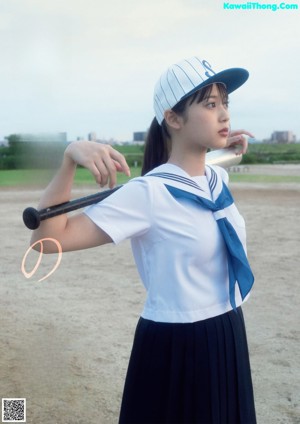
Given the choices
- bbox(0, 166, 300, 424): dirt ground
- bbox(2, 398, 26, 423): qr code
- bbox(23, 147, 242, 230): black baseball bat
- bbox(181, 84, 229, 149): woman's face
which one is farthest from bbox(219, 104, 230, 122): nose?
bbox(2, 398, 26, 423): qr code

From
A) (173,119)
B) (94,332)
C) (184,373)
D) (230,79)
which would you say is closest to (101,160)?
(173,119)

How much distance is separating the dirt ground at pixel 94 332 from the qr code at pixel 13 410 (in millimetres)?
38

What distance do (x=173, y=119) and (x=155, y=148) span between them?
129 millimetres

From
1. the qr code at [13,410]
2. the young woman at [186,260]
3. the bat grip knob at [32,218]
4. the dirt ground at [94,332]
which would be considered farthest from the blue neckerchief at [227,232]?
the qr code at [13,410]

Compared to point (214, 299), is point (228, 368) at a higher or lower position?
lower

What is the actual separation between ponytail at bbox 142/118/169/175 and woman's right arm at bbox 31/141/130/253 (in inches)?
12.0

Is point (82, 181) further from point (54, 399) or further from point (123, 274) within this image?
point (54, 399)

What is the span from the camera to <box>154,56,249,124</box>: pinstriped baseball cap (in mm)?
1386

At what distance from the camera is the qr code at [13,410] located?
2.70m

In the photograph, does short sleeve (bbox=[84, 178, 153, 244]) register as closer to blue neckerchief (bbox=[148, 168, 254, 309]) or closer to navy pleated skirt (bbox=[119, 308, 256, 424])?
blue neckerchief (bbox=[148, 168, 254, 309])

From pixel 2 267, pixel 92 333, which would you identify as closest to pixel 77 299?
pixel 92 333

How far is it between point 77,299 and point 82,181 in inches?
473

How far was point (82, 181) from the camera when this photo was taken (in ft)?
54.4

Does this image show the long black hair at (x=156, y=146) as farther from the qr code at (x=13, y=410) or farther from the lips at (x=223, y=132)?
the qr code at (x=13, y=410)
